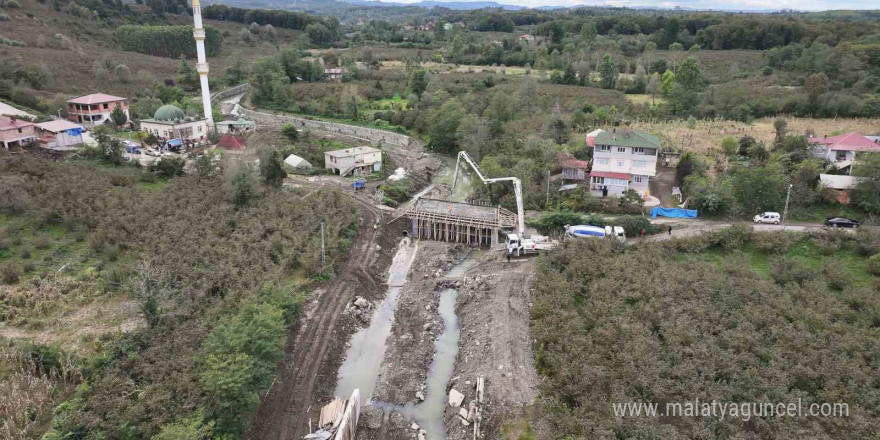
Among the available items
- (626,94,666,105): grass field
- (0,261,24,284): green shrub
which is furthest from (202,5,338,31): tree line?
(0,261,24,284): green shrub

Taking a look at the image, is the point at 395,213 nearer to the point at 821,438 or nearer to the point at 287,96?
the point at 821,438

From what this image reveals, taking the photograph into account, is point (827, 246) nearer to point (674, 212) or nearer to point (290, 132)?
point (674, 212)

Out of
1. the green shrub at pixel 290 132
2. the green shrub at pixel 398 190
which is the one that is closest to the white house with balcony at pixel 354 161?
the green shrub at pixel 398 190

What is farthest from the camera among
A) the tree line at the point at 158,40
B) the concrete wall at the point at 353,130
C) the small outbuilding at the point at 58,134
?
the tree line at the point at 158,40

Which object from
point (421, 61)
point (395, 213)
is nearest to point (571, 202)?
point (395, 213)

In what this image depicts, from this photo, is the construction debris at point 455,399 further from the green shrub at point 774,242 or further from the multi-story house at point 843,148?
the multi-story house at point 843,148

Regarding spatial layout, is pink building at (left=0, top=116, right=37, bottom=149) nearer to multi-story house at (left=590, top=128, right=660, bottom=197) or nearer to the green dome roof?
the green dome roof
